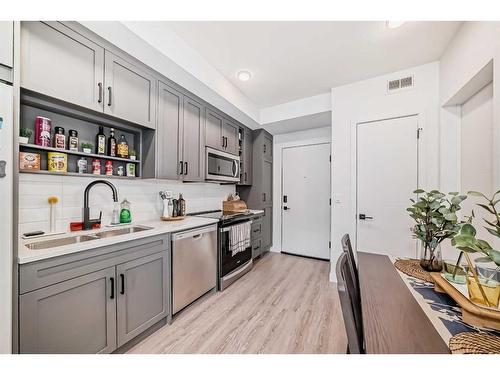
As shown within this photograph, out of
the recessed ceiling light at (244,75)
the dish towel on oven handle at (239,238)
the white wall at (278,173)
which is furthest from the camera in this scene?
the white wall at (278,173)

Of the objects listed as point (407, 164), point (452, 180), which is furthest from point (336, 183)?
Result: point (452, 180)

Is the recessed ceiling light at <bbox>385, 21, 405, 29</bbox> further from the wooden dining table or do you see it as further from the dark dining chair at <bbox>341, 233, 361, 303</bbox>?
the wooden dining table

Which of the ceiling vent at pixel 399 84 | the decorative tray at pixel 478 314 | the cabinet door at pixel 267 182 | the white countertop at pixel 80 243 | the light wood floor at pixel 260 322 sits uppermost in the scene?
the ceiling vent at pixel 399 84

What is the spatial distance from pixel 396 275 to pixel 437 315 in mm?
407

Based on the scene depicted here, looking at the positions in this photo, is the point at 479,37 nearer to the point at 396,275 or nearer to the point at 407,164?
the point at 407,164

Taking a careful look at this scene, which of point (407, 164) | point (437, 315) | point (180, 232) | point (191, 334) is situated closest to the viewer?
point (437, 315)

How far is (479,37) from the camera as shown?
4.92 ft

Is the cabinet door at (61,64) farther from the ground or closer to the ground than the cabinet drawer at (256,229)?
farther from the ground

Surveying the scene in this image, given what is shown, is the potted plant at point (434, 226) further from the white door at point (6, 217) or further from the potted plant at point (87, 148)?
the potted plant at point (87, 148)

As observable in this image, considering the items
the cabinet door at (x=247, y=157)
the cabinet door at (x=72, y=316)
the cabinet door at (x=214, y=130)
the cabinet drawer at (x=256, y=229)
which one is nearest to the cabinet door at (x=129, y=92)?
the cabinet door at (x=214, y=130)

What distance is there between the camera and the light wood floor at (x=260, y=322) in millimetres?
1602

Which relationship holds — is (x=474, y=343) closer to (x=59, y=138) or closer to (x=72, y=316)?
(x=72, y=316)

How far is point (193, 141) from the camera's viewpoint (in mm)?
2469

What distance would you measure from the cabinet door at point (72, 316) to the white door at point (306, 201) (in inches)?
121
